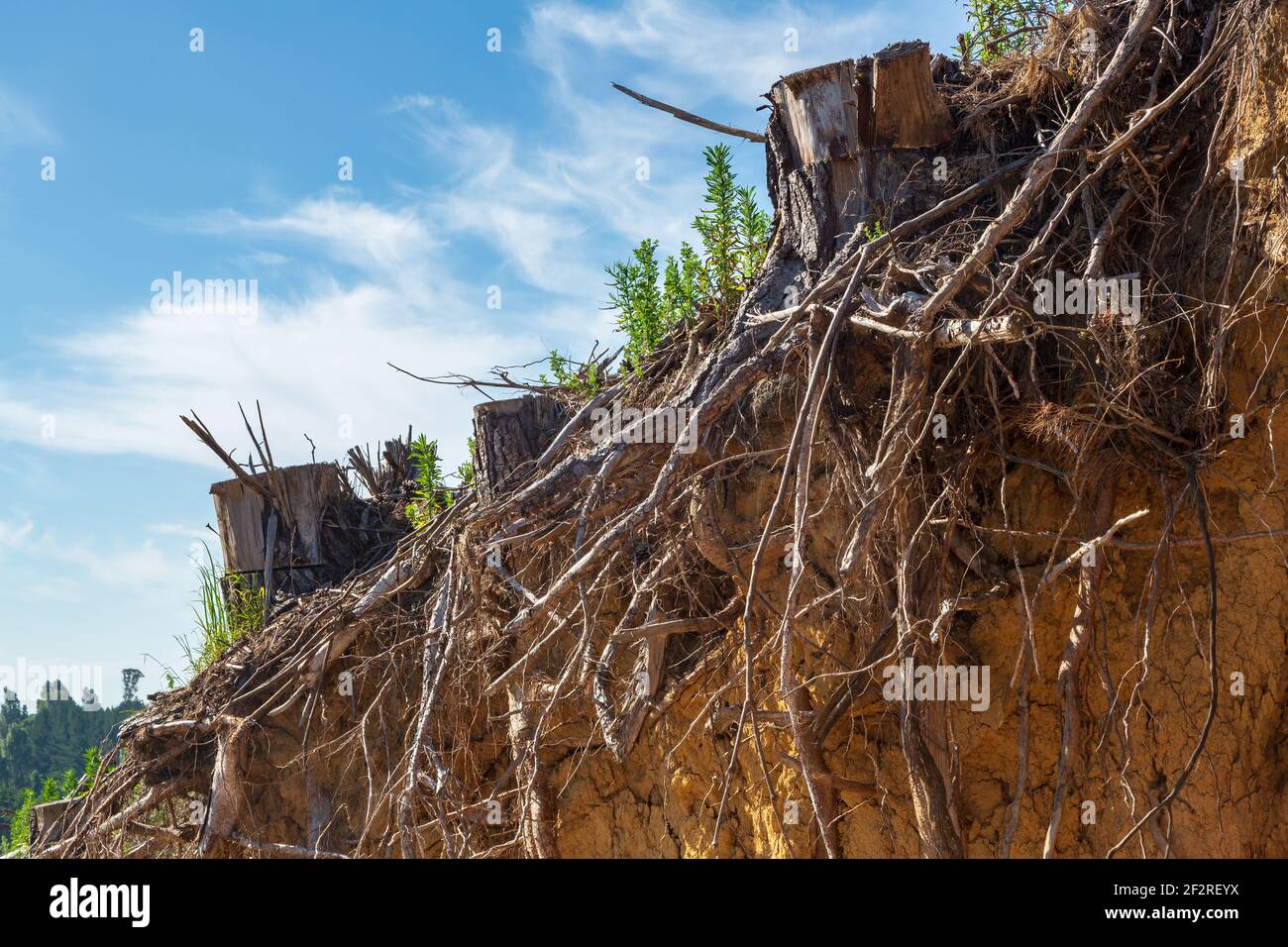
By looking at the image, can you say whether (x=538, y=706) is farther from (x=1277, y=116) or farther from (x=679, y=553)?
(x=1277, y=116)

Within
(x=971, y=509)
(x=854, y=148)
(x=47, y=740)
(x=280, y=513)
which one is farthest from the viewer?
(x=47, y=740)

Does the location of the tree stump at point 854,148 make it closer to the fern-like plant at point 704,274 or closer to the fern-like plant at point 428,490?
the fern-like plant at point 704,274

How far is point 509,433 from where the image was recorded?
5.63m

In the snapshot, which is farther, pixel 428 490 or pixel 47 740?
pixel 47 740

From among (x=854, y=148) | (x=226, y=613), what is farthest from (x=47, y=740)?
(x=854, y=148)

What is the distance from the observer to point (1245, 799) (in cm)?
354

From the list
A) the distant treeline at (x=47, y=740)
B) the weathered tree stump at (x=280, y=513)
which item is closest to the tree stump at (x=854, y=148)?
the weathered tree stump at (x=280, y=513)

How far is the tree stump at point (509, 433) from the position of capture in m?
5.60

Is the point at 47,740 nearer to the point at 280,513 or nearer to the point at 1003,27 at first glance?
the point at 280,513

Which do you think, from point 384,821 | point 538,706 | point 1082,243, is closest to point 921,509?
point 1082,243

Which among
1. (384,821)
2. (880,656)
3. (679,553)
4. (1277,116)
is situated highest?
(1277,116)

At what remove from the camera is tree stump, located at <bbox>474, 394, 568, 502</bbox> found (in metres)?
5.60

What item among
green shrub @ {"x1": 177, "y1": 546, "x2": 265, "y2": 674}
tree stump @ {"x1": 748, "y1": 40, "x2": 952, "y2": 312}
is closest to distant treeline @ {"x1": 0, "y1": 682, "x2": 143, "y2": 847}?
green shrub @ {"x1": 177, "y1": 546, "x2": 265, "y2": 674}

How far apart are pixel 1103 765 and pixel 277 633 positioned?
169 inches
